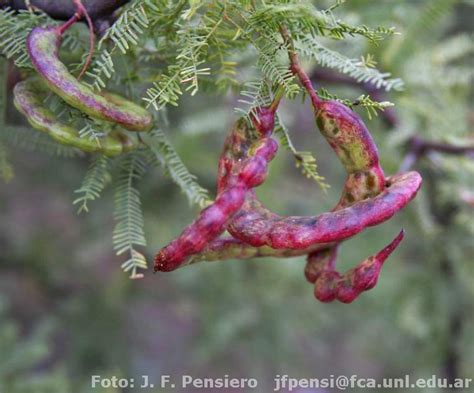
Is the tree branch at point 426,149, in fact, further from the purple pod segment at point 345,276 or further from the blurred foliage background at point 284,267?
the purple pod segment at point 345,276

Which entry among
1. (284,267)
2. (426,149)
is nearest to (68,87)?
(426,149)

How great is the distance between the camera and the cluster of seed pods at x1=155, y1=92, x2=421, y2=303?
62 cm

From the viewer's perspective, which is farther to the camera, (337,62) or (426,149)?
(426,149)

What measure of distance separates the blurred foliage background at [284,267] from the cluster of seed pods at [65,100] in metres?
0.82

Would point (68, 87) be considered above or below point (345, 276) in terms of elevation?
above

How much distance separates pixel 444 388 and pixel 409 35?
4.01ft

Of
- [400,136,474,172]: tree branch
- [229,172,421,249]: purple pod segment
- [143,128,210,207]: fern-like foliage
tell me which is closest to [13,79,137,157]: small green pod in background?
[143,128,210,207]: fern-like foliage

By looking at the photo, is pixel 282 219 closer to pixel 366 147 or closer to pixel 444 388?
pixel 366 147

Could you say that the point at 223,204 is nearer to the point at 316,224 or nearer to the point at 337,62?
the point at 316,224

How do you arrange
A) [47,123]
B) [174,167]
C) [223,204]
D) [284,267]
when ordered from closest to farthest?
1. [223,204]
2. [47,123]
3. [174,167]
4. [284,267]

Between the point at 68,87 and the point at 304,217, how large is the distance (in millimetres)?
284

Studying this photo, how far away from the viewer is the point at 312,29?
0.67m

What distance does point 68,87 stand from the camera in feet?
2.19

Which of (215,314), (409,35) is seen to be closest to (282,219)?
(409,35)
